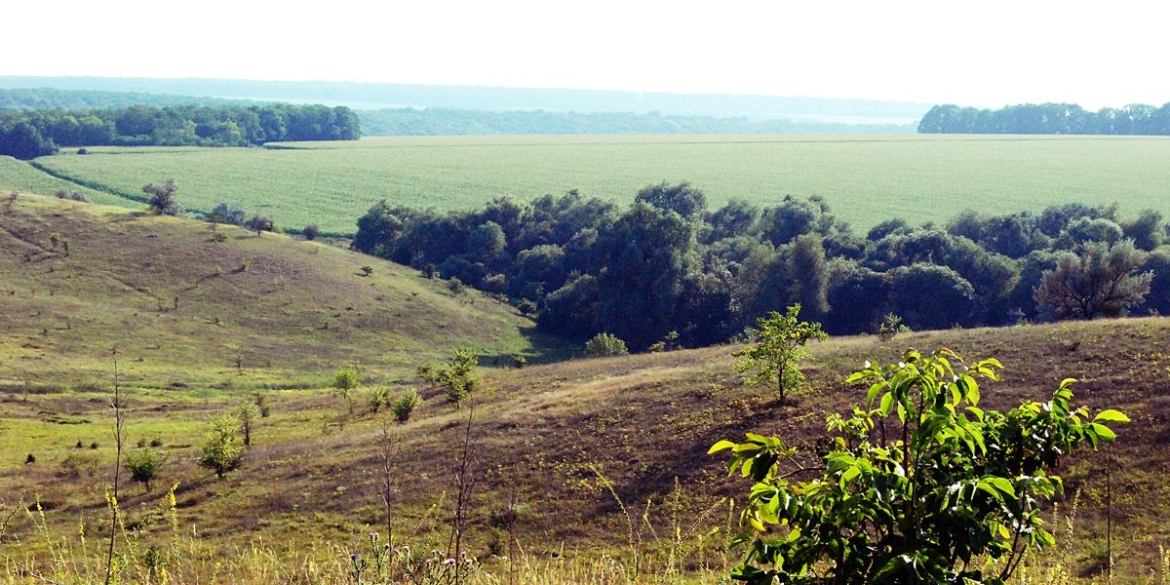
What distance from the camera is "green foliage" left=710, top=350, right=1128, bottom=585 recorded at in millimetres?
4695

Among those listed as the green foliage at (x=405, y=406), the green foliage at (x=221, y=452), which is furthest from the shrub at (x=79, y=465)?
the green foliage at (x=405, y=406)

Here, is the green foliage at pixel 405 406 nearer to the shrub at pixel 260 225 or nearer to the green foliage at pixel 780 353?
the green foliage at pixel 780 353

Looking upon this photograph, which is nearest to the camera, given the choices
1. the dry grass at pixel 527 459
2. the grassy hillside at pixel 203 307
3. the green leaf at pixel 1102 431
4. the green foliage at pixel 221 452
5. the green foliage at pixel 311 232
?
the green leaf at pixel 1102 431

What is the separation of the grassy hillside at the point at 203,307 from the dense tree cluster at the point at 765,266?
27.5 ft

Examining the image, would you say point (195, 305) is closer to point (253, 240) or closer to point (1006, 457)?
point (253, 240)

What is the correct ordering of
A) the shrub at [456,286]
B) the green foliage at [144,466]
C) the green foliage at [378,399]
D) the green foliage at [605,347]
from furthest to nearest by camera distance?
the shrub at [456,286] → the green foliage at [605,347] → the green foliage at [378,399] → the green foliage at [144,466]

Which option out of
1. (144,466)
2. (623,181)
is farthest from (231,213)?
(144,466)

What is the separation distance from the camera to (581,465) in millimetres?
31562

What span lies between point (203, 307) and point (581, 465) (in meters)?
61.8

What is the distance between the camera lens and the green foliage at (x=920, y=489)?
15.4 ft

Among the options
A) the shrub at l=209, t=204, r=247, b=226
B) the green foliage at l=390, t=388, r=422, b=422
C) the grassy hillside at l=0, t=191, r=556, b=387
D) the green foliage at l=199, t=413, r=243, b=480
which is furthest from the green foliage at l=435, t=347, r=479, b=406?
Result: the shrub at l=209, t=204, r=247, b=226

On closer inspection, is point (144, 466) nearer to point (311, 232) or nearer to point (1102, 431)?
point (1102, 431)

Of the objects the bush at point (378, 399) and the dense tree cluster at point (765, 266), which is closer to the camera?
the bush at point (378, 399)

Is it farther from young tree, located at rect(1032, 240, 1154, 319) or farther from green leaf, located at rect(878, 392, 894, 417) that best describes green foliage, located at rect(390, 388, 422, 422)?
green leaf, located at rect(878, 392, 894, 417)
